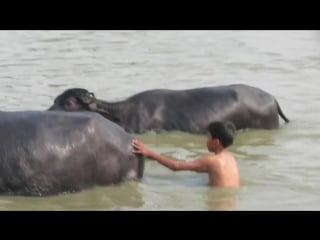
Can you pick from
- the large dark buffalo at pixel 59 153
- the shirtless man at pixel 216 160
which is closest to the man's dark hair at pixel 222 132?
A: the shirtless man at pixel 216 160

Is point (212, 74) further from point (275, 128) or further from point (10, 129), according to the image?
point (10, 129)

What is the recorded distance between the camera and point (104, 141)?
7.27 m

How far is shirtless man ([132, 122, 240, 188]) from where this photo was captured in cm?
733

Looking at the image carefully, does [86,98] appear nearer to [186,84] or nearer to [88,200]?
[88,200]

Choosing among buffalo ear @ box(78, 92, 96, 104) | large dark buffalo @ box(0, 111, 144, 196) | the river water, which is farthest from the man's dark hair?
buffalo ear @ box(78, 92, 96, 104)

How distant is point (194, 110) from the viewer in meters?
10.1

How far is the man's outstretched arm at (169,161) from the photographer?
743 cm

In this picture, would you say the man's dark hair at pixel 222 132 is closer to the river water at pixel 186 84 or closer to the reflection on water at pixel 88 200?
the river water at pixel 186 84

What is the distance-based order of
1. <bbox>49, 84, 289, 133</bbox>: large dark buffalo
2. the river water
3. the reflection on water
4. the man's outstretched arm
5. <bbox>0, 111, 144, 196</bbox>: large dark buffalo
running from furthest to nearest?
<bbox>49, 84, 289, 133</bbox>: large dark buffalo, the man's outstretched arm, the river water, <bbox>0, 111, 144, 196</bbox>: large dark buffalo, the reflection on water

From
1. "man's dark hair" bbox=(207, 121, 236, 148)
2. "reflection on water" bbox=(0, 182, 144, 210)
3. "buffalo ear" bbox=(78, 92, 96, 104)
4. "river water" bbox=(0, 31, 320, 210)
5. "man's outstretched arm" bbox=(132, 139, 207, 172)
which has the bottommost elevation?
"river water" bbox=(0, 31, 320, 210)

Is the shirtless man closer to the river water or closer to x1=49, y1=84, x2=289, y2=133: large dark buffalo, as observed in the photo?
the river water

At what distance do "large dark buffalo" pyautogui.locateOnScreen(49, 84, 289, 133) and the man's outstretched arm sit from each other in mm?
2363

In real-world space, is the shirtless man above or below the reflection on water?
above

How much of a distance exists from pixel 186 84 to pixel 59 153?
6.78 metres
